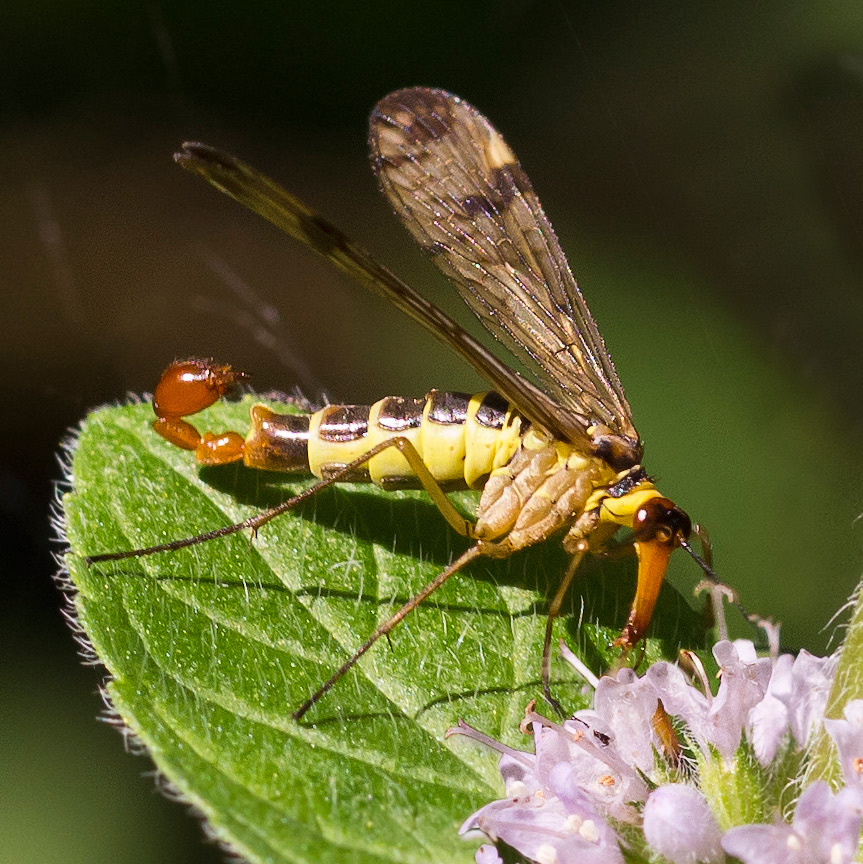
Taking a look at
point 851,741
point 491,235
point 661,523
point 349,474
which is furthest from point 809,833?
point 491,235

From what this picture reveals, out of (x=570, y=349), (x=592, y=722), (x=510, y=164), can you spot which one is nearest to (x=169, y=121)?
(x=510, y=164)

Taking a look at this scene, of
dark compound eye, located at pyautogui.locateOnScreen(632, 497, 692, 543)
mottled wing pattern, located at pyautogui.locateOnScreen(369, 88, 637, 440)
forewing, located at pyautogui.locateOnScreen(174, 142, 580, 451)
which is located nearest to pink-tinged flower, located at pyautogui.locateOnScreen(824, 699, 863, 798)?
dark compound eye, located at pyautogui.locateOnScreen(632, 497, 692, 543)

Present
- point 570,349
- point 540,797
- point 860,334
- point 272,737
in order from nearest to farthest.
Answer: point 540,797 → point 272,737 → point 570,349 → point 860,334

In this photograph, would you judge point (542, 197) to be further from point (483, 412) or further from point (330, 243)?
point (330, 243)

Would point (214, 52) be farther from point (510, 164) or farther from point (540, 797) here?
point (540, 797)

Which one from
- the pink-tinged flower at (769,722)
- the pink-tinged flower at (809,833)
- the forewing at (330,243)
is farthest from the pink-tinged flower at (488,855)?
the forewing at (330,243)
